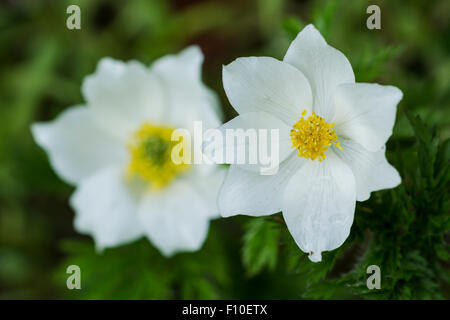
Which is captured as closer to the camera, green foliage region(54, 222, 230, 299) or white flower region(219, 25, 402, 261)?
white flower region(219, 25, 402, 261)

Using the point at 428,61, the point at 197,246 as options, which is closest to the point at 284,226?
the point at 197,246

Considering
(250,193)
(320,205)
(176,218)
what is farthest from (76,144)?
(320,205)

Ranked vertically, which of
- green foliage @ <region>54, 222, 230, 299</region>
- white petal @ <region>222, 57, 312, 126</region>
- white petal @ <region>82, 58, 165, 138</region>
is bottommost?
green foliage @ <region>54, 222, 230, 299</region>

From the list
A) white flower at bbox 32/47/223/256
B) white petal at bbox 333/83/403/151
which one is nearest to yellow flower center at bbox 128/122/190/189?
white flower at bbox 32/47/223/256

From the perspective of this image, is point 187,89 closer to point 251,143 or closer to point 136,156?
point 136,156

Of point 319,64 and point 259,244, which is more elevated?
point 319,64

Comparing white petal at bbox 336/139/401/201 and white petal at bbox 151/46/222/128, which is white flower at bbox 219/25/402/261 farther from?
white petal at bbox 151/46/222/128
